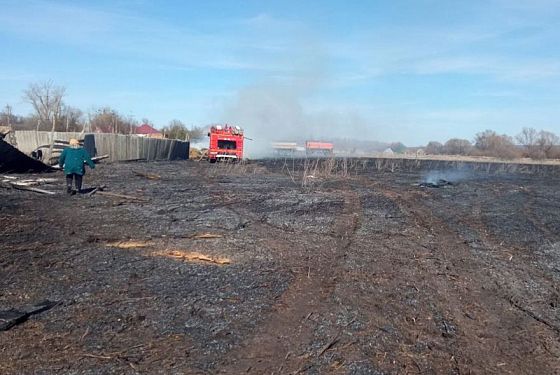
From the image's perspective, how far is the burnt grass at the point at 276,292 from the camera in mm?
4930

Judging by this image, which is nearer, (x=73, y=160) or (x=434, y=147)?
(x=73, y=160)

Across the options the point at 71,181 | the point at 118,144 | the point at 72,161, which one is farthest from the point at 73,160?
the point at 118,144

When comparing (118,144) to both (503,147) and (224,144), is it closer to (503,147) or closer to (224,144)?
(224,144)

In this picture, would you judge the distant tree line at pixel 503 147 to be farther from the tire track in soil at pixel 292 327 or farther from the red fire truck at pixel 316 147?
the tire track in soil at pixel 292 327

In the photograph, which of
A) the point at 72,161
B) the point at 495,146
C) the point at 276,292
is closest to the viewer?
the point at 276,292

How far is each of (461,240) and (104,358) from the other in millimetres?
7565

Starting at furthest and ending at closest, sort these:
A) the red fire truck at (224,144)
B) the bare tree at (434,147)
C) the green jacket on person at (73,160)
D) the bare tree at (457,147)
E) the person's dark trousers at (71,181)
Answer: the bare tree at (434,147) < the bare tree at (457,147) < the red fire truck at (224,144) < the person's dark trousers at (71,181) < the green jacket on person at (73,160)

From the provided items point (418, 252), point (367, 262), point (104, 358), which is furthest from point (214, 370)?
point (418, 252)

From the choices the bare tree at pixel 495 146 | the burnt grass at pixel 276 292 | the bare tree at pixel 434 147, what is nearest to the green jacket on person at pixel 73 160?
the burnt grass at pixel 276 292

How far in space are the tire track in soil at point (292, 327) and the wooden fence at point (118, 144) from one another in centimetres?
2336

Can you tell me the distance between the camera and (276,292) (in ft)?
22.4

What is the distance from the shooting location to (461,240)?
10609mm

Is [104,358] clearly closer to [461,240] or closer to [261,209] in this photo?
[461,240]

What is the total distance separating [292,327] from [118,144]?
3238 centimetres
